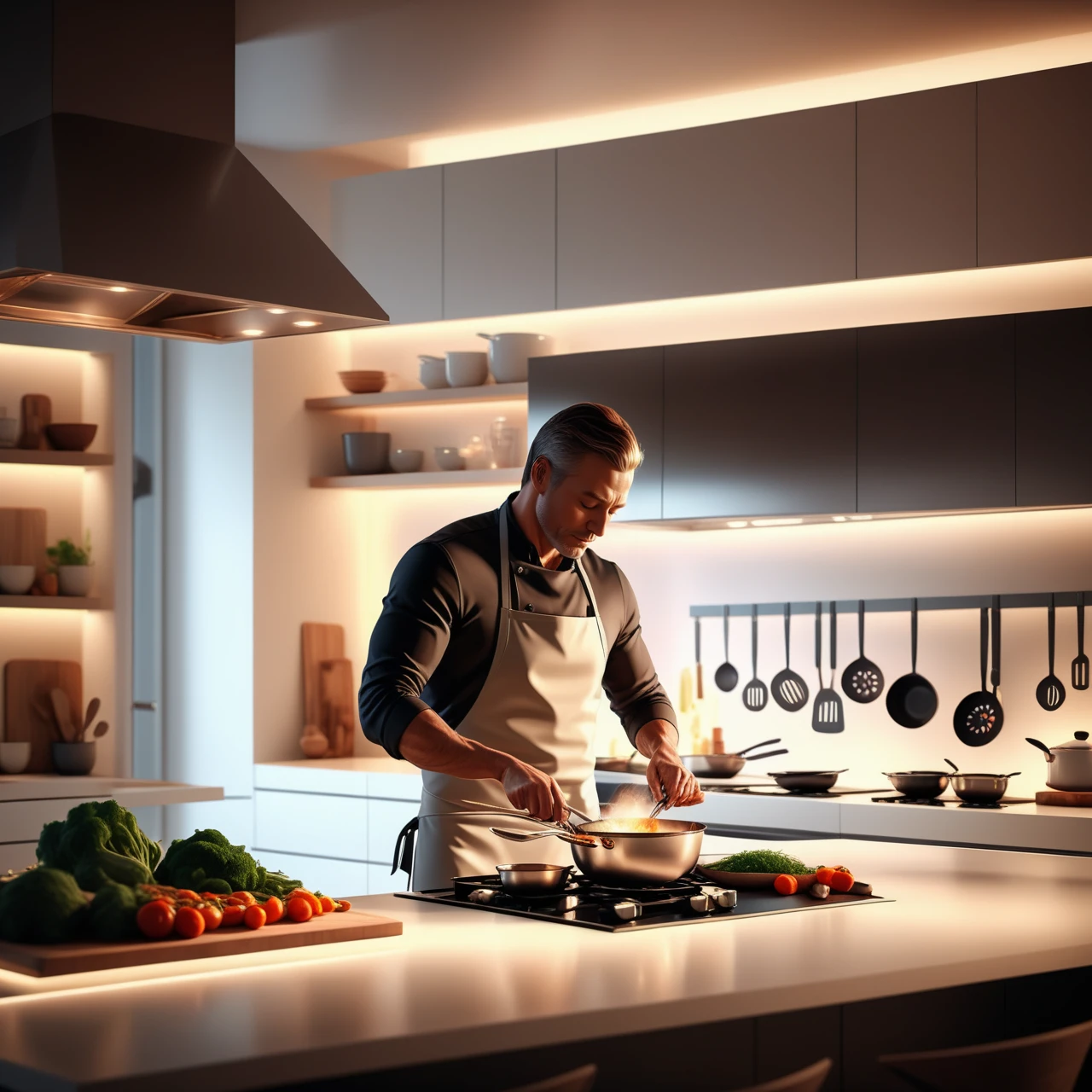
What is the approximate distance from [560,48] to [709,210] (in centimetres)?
73

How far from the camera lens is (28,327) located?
183 inches

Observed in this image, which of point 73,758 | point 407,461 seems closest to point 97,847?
point 73,758

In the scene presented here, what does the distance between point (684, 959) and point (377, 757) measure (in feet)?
13.5

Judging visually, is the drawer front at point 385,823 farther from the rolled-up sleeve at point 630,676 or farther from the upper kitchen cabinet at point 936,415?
the rolled-up sleeve at point 630,676

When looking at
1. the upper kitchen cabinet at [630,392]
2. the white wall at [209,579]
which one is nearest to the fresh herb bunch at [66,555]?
the white wall at [209,579]

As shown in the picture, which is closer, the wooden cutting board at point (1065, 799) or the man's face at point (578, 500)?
the man's face at point (578, 500)

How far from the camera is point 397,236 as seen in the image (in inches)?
220

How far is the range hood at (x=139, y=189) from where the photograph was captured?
2348 mm

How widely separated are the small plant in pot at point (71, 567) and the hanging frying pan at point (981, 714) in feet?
9.02

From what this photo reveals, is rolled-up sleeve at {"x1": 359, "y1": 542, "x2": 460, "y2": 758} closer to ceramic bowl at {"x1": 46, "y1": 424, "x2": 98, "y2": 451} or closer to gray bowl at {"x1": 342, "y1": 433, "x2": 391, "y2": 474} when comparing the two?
ceramic bowl at {"x1": 46, "y1": 424, "x2": 98, "y2": 451}

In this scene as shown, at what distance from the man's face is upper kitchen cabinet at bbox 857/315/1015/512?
Result: 75.4 inches

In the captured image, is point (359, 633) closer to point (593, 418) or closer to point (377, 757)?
point (377, 757)

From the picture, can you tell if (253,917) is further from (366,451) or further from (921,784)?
(366,451)

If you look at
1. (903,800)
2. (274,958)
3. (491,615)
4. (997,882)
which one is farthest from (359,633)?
(274,958)
